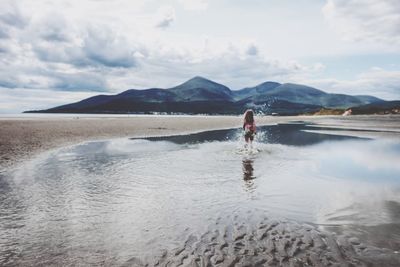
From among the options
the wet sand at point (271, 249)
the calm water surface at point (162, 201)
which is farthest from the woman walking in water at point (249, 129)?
the wet sand at point (271, 249)

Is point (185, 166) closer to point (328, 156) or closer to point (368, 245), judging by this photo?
point (328, 156)

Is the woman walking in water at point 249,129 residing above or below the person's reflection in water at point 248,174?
above

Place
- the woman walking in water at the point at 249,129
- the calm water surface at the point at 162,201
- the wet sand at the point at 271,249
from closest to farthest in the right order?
the wet sand at the point at 271,249 < the calm water surface at the point at 162,201 < the woman walking in water at the point at 249,129

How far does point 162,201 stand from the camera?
11438mm

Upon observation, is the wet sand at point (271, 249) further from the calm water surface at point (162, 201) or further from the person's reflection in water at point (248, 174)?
the person's reflection in water at point (248, 174)

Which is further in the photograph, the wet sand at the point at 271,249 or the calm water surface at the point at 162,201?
the calm water surface at the point at 162,201

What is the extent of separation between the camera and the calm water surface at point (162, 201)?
777cm

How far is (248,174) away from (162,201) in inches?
239

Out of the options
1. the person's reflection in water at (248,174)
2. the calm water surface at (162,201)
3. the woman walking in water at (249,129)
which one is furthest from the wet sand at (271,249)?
the woman walking in water at (249,129)

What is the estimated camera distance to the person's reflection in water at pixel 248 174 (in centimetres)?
1348

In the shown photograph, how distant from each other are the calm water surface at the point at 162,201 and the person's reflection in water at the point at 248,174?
0.16 ft

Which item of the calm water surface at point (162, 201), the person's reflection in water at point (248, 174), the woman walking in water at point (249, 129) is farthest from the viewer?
the woman walking in water at point (249, 129)

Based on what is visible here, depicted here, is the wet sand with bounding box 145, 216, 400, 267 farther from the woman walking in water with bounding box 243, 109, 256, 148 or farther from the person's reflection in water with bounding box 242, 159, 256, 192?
the woman walking in water with bounding box 243, 109, 256, 148

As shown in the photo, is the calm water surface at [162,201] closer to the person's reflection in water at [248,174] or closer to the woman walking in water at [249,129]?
Answer: the person's reflection in water at [248,174]
